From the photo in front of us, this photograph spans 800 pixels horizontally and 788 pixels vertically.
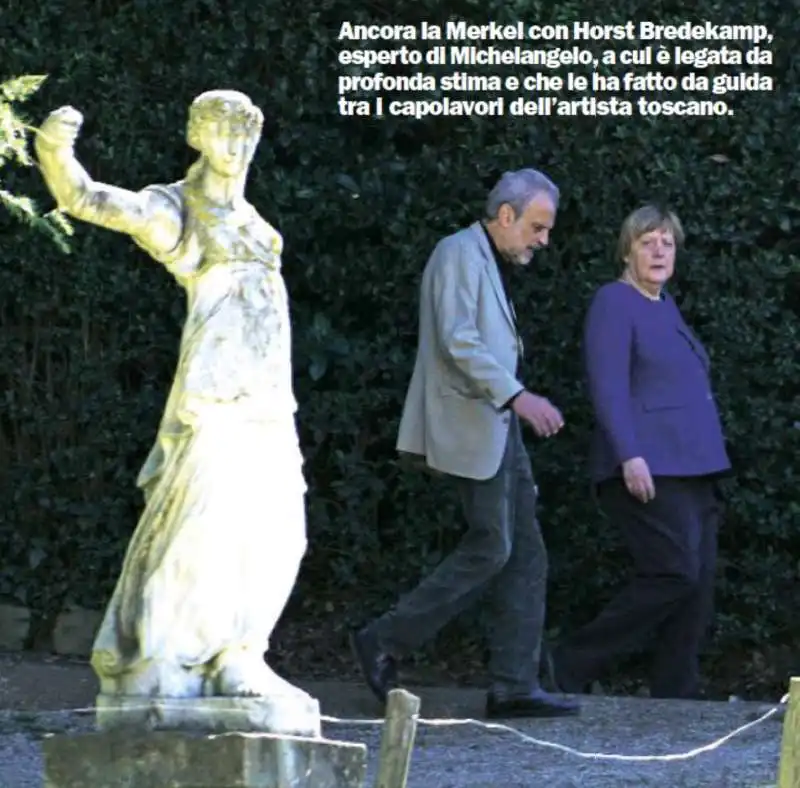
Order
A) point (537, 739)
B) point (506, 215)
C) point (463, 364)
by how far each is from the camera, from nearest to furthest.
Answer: point (537, 739), point (463, 364), point (506, 215)

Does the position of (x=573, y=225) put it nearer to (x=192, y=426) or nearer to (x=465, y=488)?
(x=465, y=488)

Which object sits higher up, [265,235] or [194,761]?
[265,235]

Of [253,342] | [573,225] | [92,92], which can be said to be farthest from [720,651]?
[253,342]

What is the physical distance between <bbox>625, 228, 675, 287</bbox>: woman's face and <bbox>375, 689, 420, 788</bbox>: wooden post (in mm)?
3505

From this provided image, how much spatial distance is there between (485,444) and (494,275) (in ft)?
2.08

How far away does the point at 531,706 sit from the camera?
9406 millimetres

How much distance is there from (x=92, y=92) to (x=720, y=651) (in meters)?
3.54

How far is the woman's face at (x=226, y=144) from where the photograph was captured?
734 centimetres

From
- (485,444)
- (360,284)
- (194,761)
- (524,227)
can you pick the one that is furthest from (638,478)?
(194,761)

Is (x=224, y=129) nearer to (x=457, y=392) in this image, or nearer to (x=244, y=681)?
(x=244, y=681)

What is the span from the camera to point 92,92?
11.1 metres

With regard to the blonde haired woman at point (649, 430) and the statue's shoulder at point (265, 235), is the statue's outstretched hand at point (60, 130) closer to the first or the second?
the statue's shoulder at point (265, 235)

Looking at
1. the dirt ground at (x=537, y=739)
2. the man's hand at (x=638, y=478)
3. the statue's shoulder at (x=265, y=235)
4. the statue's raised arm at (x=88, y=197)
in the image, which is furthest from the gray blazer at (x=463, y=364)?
the statue's raised arm at (x=88, y=197)

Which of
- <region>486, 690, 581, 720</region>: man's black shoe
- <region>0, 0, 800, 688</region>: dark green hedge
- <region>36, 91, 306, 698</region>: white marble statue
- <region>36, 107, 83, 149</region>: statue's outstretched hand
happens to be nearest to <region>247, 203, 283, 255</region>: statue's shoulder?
<region>36, 91, 306, 698</region>: white marble statue
